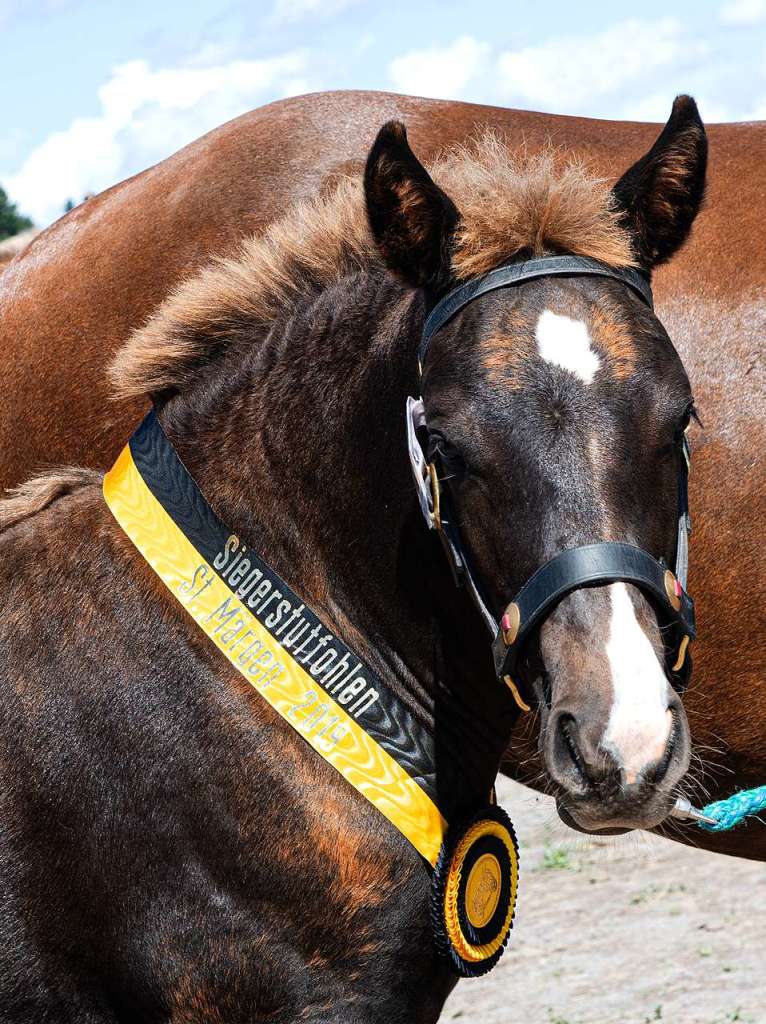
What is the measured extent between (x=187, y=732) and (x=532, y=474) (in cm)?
93

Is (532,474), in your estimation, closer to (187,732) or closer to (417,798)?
(417,798)

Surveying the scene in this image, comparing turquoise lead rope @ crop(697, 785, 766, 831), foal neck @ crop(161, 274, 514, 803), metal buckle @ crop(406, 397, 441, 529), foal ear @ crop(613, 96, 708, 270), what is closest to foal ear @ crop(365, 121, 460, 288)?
foal neck @ crop(161, 274, 514, 803)

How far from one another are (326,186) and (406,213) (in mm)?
1076

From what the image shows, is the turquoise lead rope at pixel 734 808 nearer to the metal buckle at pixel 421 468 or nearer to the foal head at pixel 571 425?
the foal head at pixel 571 425

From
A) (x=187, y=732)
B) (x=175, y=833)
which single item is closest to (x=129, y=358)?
(x=187, y=732)

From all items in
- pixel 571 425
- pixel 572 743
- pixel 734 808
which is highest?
pixel 571 425

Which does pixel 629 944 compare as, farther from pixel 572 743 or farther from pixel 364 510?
pixel 572 743

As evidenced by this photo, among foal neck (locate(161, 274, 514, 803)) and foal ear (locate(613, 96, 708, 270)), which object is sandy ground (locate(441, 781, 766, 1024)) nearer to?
foal neck (locate(161, 274, 514, 803))

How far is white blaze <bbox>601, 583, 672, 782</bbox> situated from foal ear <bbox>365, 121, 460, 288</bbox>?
2.76ft

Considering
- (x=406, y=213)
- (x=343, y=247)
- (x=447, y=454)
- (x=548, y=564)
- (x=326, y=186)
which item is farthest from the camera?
(x=326, y=186)

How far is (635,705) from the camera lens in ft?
7.16

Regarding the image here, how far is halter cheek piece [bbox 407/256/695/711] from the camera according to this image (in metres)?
2.29


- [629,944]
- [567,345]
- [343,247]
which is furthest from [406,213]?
[629,944]

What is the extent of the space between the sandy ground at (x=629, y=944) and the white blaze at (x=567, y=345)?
2613mm
